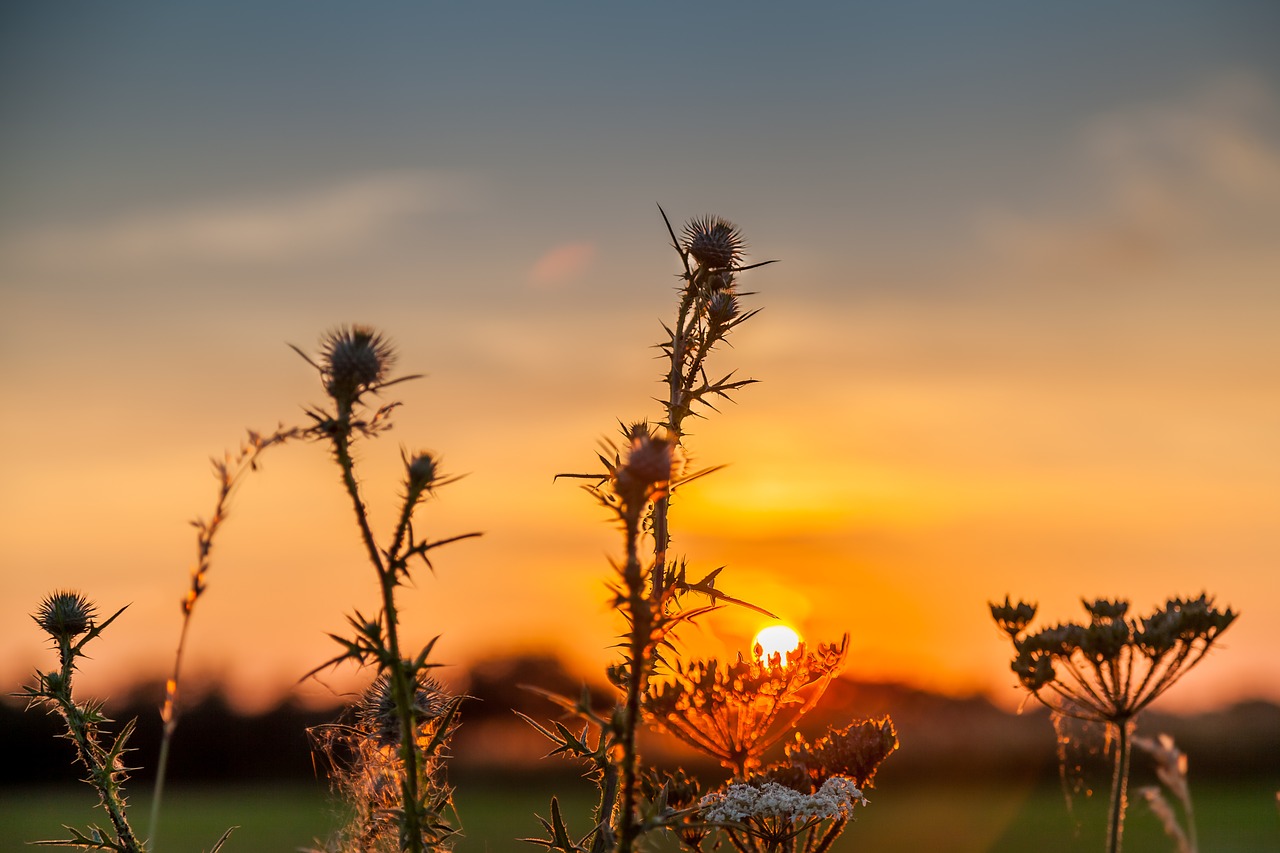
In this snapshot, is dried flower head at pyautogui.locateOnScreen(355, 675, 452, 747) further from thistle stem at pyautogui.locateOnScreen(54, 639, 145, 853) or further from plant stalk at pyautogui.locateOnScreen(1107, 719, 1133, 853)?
plant stalk at pyautogui.locateOnScreen(1107, 719, 1133, 853)

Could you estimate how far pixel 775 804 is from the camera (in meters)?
4.01

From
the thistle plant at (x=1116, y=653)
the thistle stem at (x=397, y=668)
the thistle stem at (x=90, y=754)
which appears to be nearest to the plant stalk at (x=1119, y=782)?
the thistle plant at (x=1116, y=653)

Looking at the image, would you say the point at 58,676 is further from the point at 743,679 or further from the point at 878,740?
the point at 878,740

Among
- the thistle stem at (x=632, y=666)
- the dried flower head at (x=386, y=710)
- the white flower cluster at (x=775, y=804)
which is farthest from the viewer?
the dried flower head at (x=386, y=710)

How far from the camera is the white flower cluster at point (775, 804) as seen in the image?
4004 millimetres

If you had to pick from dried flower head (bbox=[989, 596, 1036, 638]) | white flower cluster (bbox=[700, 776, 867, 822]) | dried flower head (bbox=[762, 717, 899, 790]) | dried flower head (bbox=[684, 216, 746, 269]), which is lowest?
white flower cluster (bbox=[700, 776, 867, 822])

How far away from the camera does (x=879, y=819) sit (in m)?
31.6

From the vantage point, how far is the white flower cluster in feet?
13.1

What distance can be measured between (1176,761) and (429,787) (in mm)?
4066

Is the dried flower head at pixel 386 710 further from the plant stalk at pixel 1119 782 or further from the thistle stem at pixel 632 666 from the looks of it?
the plant stalk at pixel 1119 782

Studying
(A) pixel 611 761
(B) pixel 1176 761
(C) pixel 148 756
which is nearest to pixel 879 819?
(C) pixel 148 756

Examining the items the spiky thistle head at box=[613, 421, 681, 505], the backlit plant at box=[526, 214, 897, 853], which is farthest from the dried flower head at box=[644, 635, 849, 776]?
the spiky thistle head at box=[613, 421, 681, 505]

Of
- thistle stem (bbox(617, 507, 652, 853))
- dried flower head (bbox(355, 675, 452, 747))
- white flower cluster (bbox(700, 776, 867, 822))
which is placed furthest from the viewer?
dried flower head (bbox(355, 675, 452, 747))

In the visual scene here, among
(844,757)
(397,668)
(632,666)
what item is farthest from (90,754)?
(844,757)
